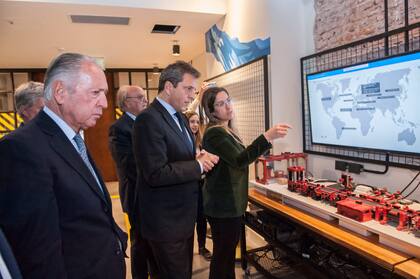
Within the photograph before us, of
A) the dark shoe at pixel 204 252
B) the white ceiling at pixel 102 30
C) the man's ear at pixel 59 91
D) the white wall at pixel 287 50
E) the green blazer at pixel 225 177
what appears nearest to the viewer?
the man's ear at pixel 59 91

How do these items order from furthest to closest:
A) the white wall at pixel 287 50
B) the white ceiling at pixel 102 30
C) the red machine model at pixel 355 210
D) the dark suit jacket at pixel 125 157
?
the white ceiling at pixel 102 30
the white wall at pixel 287 50
the dark suit jacket at pixel 125 157
the red machine model at pixel 355 210

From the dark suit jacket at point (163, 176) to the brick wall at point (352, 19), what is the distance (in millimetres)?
1463

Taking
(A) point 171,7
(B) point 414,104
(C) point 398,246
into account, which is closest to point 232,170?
(C) point 398,246

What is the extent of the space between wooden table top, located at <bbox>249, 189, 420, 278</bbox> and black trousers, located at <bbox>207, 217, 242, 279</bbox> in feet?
1.09

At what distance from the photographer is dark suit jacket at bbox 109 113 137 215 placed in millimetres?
2316

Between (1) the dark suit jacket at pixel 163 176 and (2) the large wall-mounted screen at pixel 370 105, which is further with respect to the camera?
(2) the large wall-mounted screen at pixel 370 105

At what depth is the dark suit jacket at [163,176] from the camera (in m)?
1.46

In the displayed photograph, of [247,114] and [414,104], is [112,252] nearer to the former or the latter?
[414,104]

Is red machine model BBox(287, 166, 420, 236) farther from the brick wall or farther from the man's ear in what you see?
the man's ear

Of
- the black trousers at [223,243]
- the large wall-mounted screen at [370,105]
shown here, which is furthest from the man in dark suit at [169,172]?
the large wall-mounted screen at [370,105]

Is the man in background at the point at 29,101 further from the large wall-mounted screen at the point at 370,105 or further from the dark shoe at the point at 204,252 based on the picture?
the dark shoe at the point at 204,252

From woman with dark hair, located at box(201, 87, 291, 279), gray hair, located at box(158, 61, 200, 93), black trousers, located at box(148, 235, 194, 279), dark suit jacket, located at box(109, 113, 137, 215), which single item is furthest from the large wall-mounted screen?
dark suit jacket, located at box(109, 113, 137, 215)

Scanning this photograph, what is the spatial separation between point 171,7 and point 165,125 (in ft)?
7.49

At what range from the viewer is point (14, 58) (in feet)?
18.1
